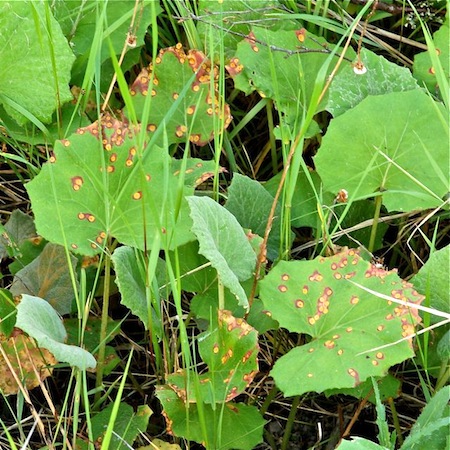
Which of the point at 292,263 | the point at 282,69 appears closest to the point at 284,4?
the point at 282,69

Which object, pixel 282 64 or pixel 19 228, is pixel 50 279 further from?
pixel 282 64

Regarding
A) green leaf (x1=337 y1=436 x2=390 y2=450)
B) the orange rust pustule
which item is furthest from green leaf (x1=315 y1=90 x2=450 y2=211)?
green leaf (x1=337 y1=436 x2=390 y2=450)

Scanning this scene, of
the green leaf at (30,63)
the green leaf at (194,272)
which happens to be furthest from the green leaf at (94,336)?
the green leaf at (30,63)

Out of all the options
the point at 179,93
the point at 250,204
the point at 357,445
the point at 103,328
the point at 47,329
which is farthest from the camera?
the point at 179,93

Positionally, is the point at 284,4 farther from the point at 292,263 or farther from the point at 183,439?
the point at 183,439

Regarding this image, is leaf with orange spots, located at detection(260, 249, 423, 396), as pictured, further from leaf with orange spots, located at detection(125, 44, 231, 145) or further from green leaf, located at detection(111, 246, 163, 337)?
leaf with orange spots, located at detection(125, 44, 231, 145)

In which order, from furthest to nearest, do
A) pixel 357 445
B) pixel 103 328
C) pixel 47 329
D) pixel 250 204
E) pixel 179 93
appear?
pixel 179 93 < pixel 250 204 < pixel 103 328 < pixel 47 329 < pixel 357 445

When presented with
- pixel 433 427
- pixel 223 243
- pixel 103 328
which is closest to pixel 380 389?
pixel 433 427
